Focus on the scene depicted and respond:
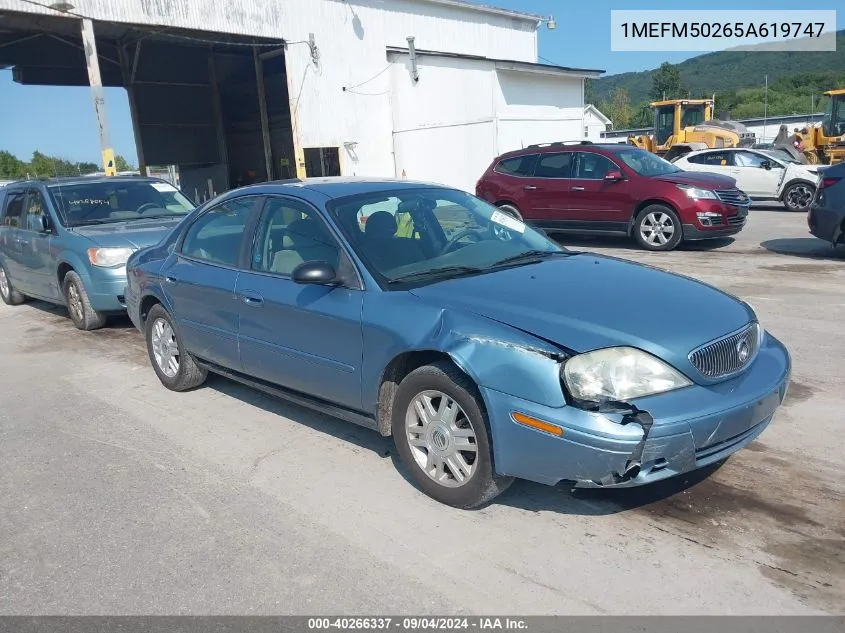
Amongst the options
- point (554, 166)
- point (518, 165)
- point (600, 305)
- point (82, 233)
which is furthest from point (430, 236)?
point (518, 165)

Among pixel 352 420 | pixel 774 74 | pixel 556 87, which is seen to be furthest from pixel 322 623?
pixel 774 74

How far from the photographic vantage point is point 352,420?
13.4 ft

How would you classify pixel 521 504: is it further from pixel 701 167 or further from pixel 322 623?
pixel 701 167

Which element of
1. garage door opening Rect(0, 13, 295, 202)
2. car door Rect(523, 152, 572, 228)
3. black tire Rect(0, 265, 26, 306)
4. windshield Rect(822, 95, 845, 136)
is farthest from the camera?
garage door opening Rect(0, 13, 295, 202)

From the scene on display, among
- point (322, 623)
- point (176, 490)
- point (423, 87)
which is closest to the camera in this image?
point (322, 623)

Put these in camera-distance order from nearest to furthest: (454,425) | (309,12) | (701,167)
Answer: (454,425), (701,167), (309,12)

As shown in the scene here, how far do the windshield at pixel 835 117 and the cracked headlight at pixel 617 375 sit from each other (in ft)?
70.4

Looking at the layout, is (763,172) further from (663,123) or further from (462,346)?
(462,346)

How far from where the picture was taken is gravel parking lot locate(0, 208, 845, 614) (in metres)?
2.92

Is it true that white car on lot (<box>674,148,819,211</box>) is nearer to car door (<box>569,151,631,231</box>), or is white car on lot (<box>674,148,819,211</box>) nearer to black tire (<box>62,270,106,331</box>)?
car door (<box>569,151,631,231</box>)

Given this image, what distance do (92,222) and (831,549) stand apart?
809 centimetres

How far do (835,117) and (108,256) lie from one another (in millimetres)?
21029

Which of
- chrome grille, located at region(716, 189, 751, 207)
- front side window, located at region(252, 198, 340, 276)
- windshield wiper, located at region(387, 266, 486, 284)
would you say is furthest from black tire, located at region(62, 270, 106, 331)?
chrome grille, located at region(716, 189, 751, 207)

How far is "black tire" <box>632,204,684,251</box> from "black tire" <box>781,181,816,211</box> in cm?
662
